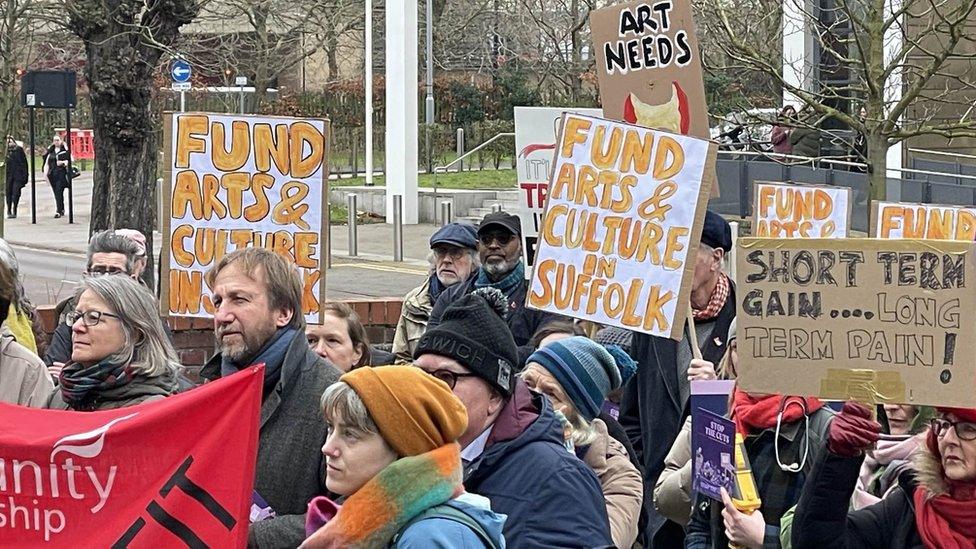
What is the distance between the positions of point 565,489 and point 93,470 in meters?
1.22

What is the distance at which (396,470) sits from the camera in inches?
129

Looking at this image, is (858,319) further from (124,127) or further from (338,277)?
(338,277)

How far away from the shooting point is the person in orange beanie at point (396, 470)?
3.24 meters

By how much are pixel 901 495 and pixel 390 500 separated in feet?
5.28

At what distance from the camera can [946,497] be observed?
3.98 meters

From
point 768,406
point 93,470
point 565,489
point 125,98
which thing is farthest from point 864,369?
point 125,98

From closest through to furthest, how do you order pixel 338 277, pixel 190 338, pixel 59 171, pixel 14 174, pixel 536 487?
pixel 536 487 → pixel 190 338 → pixel 338 277 → pixel 14 174 → pixel 59 171

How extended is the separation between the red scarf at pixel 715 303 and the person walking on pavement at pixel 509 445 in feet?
7.37

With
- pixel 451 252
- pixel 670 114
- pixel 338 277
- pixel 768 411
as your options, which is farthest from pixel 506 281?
pixel 338 277

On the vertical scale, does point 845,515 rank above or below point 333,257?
above

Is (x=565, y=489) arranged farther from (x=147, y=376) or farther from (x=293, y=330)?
(x=147, y=376)

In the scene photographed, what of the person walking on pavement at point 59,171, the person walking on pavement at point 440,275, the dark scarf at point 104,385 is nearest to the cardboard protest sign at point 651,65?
the person walking on pavement at point 440,275

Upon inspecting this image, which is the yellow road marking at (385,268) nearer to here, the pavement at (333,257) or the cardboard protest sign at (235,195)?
the pavement at (333,257)

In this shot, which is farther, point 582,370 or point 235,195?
point 235,195
